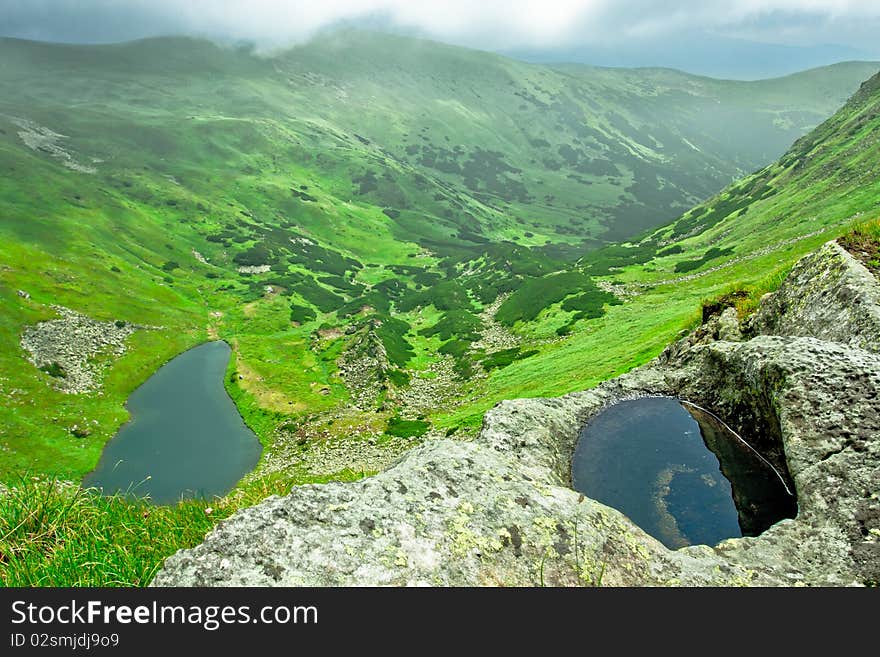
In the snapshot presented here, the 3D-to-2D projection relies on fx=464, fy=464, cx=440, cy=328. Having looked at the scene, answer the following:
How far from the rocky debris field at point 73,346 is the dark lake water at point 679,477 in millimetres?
96451

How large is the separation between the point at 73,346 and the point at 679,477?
112m

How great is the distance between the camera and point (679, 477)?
511 inches

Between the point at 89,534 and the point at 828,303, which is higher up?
the point at 828,303

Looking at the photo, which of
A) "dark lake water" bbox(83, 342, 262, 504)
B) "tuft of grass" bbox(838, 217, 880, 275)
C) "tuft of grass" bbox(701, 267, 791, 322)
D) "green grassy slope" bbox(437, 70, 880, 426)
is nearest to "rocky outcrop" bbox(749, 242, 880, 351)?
"tuft of grass" bbox(838, 217, 880, 275)

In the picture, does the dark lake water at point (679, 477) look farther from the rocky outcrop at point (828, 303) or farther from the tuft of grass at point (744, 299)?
the tuft of grass at point (744, 299)

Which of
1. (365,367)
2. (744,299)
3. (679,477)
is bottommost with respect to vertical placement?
(365,367)

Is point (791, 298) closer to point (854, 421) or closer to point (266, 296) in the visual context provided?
point (854, 421)

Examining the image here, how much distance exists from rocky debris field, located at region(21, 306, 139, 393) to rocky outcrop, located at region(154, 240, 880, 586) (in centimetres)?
9607

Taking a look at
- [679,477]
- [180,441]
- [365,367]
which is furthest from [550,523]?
[365,367]

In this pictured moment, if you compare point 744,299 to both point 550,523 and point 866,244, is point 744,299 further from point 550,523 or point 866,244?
point 550,523

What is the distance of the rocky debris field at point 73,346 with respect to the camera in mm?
83812

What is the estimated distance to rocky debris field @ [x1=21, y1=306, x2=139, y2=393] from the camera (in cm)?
8381

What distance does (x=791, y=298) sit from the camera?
61.1 ft

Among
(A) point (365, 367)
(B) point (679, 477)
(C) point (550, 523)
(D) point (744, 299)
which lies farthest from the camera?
(A) point (365, 367)
